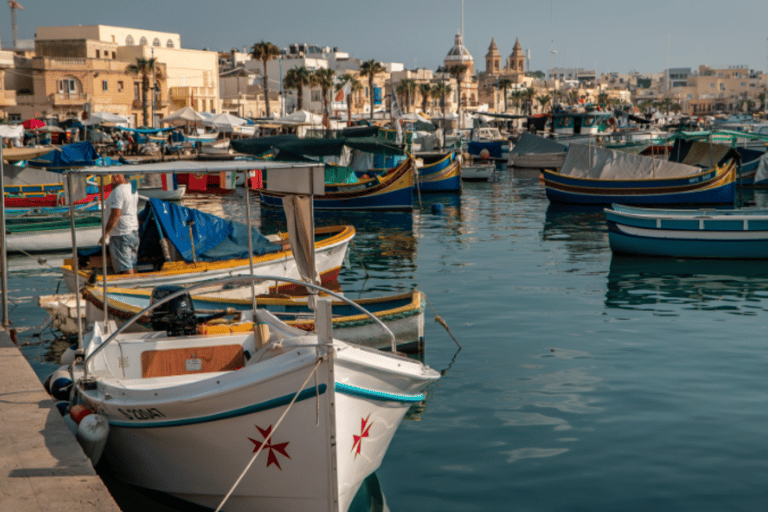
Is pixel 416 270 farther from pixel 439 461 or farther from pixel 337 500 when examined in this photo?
pixel 337 500

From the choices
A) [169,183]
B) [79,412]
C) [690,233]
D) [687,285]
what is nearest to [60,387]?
[79,412]

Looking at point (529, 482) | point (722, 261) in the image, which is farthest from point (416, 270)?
point (529, 482)

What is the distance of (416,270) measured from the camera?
20.8 meters

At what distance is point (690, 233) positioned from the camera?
21.1 m

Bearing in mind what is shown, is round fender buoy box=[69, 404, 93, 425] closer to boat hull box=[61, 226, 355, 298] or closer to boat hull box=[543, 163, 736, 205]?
boat hull box=[61, 226, 355, 298]

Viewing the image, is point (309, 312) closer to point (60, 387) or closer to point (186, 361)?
point (186, 361)

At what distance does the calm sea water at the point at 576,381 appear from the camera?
26.8 ft

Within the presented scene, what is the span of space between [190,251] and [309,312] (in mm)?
3983

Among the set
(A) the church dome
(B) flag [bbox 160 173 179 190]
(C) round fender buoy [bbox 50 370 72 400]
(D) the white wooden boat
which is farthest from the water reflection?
(A) the church dome

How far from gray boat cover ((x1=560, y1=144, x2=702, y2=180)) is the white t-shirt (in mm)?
24886

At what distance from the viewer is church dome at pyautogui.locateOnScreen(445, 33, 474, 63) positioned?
178125 millimetres

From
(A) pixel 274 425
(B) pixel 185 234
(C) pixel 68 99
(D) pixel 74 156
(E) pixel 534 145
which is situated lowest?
(A) pixel 274 425

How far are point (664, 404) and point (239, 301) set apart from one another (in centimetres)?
644

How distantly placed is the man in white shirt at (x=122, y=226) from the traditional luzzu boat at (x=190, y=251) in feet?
1.31
